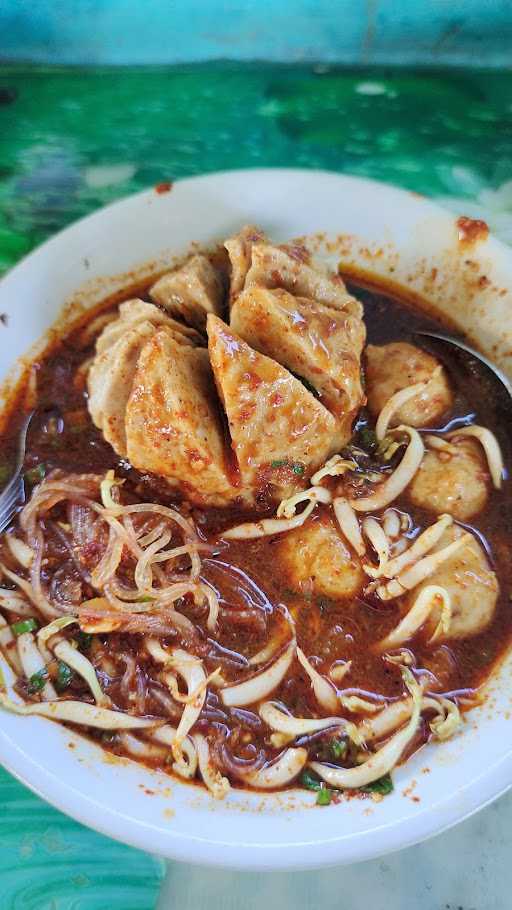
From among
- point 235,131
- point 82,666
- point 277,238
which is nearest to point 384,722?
point 82,666

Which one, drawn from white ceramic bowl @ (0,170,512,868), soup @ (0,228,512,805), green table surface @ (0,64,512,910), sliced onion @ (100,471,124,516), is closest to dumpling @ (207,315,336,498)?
soup @ (0,228,512,805)

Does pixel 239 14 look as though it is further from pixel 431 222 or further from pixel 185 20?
pixel 431 222

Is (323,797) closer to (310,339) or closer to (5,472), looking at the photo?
(310,339)

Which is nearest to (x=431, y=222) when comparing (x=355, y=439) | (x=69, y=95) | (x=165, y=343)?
(x=355, y=439)

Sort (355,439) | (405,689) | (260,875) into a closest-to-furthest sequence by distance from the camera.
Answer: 1. (405,689)
2. (260,875)
3. (355,439)

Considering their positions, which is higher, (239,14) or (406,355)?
(239,14)

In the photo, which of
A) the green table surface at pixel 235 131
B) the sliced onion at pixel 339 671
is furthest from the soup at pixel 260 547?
the green table surface at pixel 235 131
